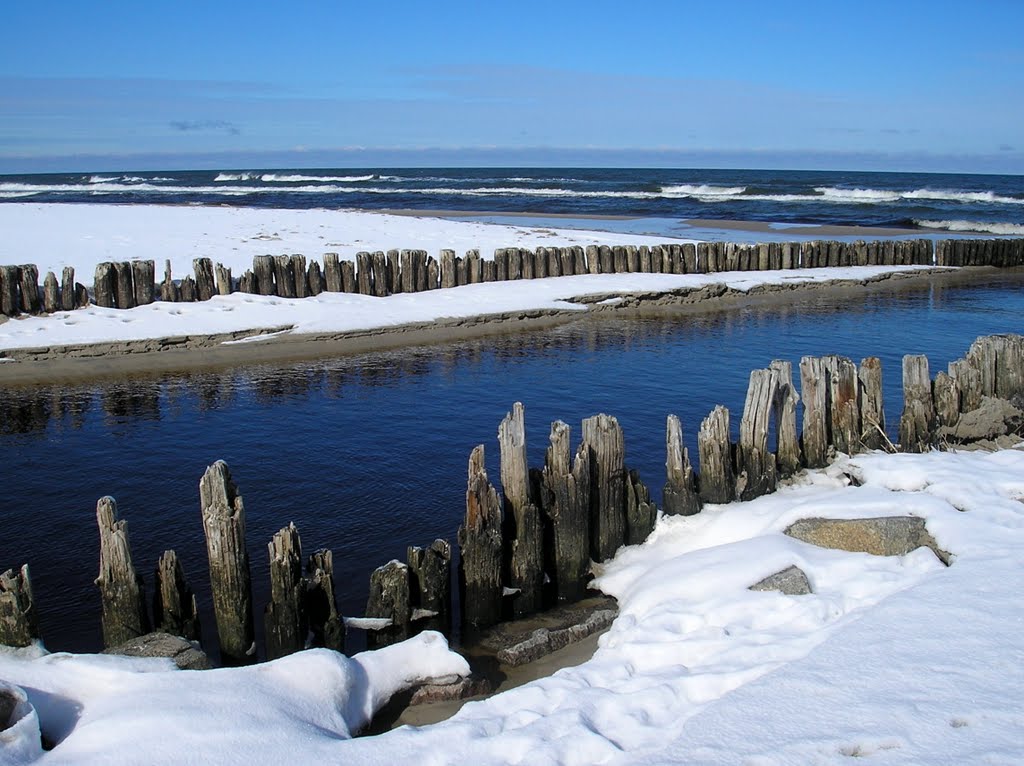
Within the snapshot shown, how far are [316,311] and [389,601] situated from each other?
37.0ft

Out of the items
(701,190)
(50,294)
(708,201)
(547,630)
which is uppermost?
(701,190)

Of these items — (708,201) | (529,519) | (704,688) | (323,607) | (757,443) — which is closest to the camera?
(704,688)

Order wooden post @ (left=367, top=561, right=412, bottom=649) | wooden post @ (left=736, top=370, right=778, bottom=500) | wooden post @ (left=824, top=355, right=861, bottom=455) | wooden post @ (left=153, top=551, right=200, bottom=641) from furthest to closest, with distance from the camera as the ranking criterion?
1. wooden post @ (left=824, top=355, right=861, bottom=455)
2. wooden post @ (left=736, top=370, right=778, bottom=500)
3. wooden post @ (left=367, top=561, right=412, bottom=649)
4. wooden post @ (left=153, top=551, right=200, bottom=641)

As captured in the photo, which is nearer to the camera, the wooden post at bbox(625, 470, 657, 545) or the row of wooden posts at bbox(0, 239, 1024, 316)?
the wooden post at bbox(625, 470, 657, 545)

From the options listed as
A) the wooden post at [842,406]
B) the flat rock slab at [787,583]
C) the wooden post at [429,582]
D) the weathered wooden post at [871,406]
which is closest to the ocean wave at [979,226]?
the weathered wooden post at [871,406]

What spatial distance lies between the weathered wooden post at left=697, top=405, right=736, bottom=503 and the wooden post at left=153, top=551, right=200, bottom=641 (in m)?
4.14

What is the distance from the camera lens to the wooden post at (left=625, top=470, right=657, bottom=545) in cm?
780

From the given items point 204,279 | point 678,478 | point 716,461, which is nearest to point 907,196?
point 204,279

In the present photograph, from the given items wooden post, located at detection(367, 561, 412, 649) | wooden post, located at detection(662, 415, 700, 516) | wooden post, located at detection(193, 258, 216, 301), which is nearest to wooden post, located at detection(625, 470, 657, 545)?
wooden post, located at detection(662, 415, 700, 516)

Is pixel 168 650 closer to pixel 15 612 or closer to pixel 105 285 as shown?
→ pixel 15 612

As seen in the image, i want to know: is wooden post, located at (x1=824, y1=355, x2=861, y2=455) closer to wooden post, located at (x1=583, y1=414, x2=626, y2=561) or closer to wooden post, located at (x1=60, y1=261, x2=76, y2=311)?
wooden post, located at (x1=583, y1=414, x2=626, y2=561)

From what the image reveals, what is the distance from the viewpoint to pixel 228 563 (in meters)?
6.09

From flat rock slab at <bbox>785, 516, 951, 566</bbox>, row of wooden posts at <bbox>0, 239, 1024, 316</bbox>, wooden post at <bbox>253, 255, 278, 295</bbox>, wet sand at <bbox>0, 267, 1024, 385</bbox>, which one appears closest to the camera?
flat rock slab at <bbox>785, 516, 951, 566</bbox>

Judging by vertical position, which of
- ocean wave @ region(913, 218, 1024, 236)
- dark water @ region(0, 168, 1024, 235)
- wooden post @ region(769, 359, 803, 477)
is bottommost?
wooden post @ region(769, 359, 803, 477)
